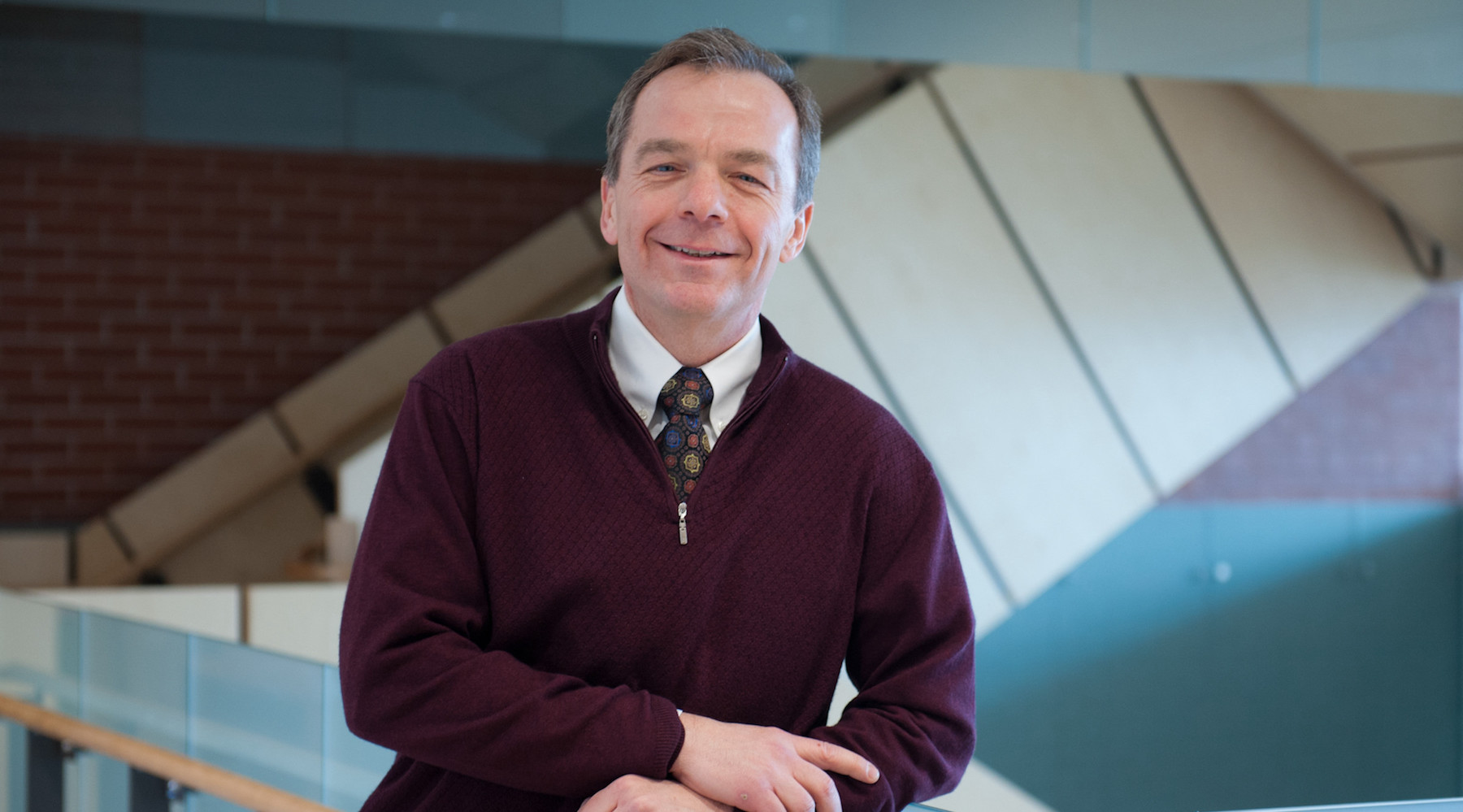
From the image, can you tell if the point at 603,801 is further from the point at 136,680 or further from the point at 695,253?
the point at 136,680

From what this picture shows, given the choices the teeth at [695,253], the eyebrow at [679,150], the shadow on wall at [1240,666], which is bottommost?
the shadow on wall at [1240,666]

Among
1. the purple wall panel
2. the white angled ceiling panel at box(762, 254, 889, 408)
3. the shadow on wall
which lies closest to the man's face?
the white angled ceiling panel at box(762, 254, 889, 408)

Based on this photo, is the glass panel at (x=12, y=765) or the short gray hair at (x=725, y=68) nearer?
the short gray hair at (x=725, y=68)

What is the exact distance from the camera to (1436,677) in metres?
7.36

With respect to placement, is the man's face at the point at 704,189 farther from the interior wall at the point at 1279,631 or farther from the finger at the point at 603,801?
the interior wall at the point at 1279,631

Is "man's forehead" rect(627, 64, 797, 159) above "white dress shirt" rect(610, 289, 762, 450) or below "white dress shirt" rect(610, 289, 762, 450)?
above

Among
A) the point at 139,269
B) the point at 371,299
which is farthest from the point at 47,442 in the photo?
the point at 371,299

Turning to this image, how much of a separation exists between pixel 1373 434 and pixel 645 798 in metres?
7.54

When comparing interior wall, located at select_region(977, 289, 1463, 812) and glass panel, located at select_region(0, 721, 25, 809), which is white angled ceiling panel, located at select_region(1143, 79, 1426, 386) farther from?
glass panel, located at select_region(0, 721, 25, 809)

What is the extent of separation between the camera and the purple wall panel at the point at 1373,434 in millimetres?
7426

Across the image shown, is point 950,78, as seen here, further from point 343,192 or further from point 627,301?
point 627,301

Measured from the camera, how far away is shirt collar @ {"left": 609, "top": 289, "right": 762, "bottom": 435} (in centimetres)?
124

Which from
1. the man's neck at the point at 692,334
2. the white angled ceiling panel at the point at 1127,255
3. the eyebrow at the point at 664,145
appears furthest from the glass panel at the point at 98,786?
the white angled ceiling panel at the point at 1127,255

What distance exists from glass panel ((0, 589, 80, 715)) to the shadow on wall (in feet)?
14.9
